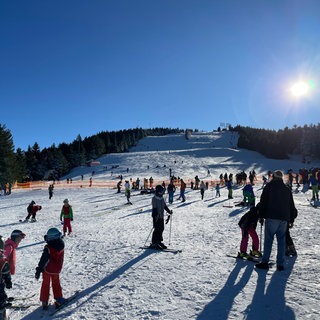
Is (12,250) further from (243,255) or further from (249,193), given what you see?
(249,193)

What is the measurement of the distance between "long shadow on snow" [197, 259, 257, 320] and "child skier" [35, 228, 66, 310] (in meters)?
2.55

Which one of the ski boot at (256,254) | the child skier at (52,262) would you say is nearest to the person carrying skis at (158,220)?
the ski boot at (256,254)

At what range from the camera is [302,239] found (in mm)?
9906

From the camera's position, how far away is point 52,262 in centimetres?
549

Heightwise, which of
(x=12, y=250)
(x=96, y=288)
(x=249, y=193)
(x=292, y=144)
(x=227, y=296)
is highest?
(x=292, y=144)

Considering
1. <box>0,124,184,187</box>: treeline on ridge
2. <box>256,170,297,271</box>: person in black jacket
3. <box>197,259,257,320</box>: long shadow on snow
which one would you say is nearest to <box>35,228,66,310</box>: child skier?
<box>197,259,257,320</box>: long shadow on snow

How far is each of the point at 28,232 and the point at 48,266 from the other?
981 cm

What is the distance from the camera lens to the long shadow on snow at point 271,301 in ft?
15.9

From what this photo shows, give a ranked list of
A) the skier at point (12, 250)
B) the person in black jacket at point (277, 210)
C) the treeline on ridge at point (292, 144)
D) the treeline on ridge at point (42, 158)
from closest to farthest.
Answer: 1. the skier at point (12, 250)
2. the person in black jacket at point (277, 210)
3. the treeline on ridge at point (42, 158)
4. the treeline on ridge at point (292, 144)

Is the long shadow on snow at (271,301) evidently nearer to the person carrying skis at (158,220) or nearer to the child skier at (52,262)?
the child skier at (52,262)

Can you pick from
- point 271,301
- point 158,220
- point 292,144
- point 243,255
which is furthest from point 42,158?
point 271,301

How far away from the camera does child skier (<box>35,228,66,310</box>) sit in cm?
541

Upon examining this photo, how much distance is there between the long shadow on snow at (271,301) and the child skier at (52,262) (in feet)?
10.7

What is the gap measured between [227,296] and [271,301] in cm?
75
